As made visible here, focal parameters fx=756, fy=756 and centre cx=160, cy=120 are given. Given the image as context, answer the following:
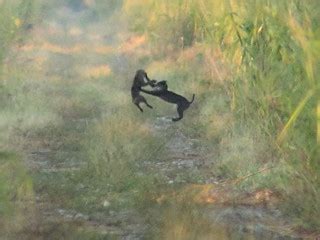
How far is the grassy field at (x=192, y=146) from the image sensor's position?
4.16m

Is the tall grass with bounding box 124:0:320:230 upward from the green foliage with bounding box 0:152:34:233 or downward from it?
upward

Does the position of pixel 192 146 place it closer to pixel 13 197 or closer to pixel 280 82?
pixel 13 197

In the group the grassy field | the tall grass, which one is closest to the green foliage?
the grassy field

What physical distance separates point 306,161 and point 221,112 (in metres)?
4.25

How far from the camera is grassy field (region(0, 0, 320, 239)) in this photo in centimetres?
416

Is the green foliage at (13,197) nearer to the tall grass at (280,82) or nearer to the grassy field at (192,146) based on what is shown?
the grassy field at (192,146)

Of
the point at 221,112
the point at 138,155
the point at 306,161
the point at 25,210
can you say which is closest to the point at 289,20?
the point at 306,161

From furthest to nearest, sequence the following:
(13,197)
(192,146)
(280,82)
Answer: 1. (192,146)
2. (13,197)
3. (280,82)

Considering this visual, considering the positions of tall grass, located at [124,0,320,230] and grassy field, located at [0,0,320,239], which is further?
grassy field, located at [0,0,320,239]

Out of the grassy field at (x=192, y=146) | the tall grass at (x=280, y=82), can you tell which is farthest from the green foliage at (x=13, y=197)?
the tall grass at (x=280, y=82)

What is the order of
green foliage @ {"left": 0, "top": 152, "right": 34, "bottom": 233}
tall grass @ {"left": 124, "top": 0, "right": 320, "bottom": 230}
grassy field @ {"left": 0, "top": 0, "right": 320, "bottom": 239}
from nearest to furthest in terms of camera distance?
1. tall grass @ {"left": 124, "top": 0, "right": 320, "bottom": 230}
2. grassy field @ {"left": 0, "top": 0, "right": 320, "bottom": 239}
3. green foliage @ {"left": 0, "top": 152, "right": 34, "bottom": 233}

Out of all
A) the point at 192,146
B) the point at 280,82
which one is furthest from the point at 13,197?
the point at 192,146

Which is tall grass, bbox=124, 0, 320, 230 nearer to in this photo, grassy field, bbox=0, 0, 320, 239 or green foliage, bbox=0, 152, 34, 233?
grassy field, bbox=0, 0, 320, 239

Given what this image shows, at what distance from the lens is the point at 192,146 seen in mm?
7570
